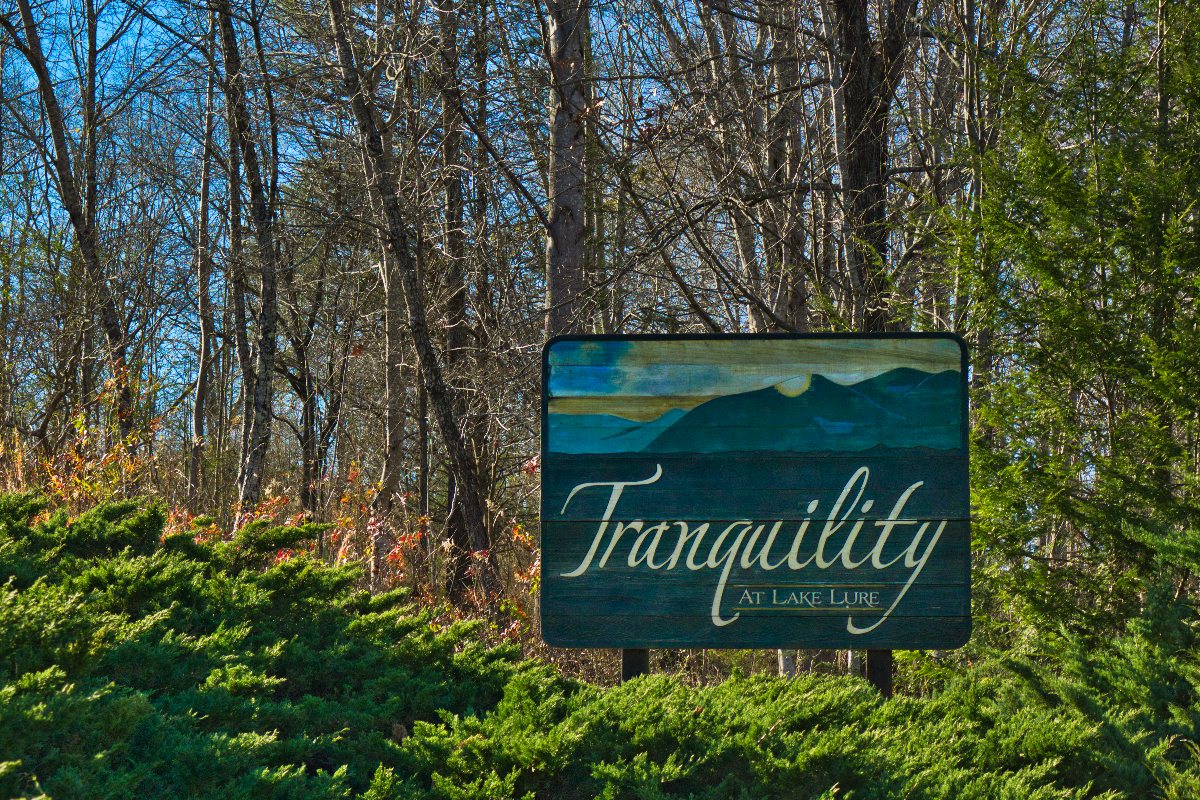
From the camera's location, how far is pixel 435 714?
364 centimetres

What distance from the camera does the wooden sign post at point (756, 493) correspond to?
13.6ft

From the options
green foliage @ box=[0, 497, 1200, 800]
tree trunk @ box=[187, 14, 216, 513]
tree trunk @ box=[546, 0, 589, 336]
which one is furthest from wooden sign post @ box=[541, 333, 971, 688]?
tree trunk @ box=[187, 14, 216, 513]

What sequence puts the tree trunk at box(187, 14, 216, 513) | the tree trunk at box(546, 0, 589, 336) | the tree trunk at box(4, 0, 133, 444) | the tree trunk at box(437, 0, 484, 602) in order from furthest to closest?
the tree trunk at box(187, 14, 216, 513) → the tree trunk at box(4, 0, 133, 444) → the tree trunk at box(437, 0, 484, 602) → the tree trunk at box(546, 0, 589, 336)

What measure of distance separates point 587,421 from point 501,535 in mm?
6060

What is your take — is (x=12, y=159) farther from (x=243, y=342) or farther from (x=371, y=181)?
(x=371, y=181)

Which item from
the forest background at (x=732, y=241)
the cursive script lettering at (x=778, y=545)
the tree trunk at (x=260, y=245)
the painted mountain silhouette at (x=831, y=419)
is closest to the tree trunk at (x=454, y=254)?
the forest background at (x=732, y=241)

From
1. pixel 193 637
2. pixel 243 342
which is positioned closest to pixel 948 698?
pixel 193 637

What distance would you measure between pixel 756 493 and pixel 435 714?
1.54 meters

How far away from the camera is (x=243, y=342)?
48.0 feet

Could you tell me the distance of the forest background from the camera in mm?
4996

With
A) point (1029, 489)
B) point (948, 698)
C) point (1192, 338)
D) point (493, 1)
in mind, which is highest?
point (493, 1)

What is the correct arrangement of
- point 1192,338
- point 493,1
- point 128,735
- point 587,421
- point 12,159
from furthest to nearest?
point 12,159
point 493,1
point 1192,338
point 587,421
point 128,735

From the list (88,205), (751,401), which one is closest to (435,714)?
(751,401)

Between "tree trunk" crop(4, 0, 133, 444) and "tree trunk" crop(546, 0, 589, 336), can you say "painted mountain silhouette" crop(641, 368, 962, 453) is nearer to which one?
"tree trunk" crop(546, 0, 589, 336)
